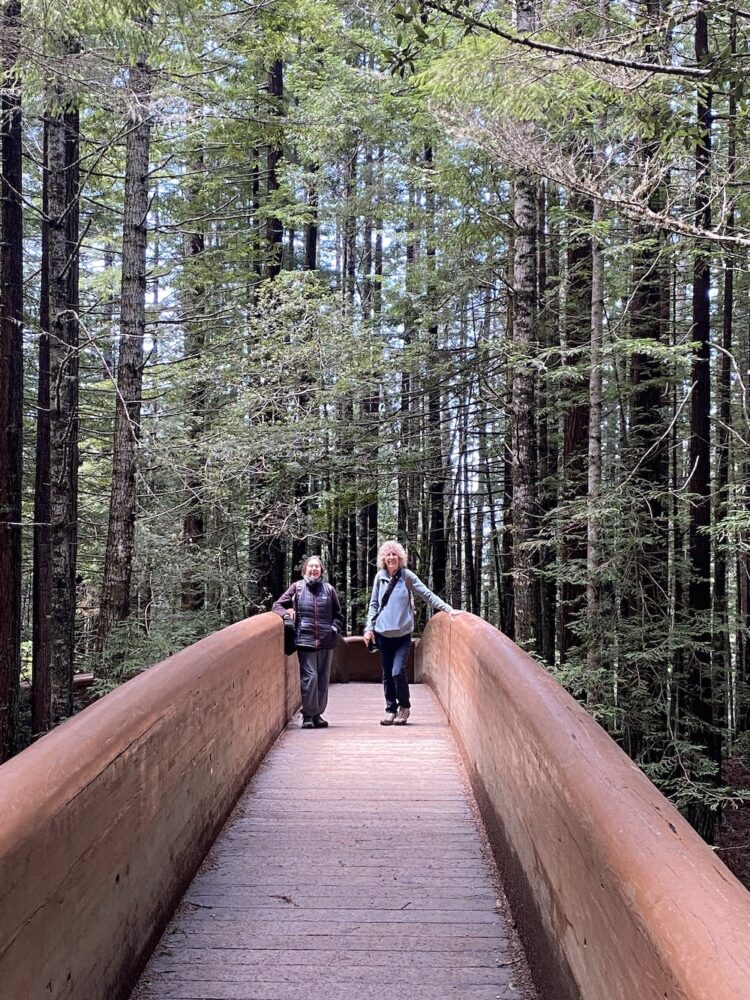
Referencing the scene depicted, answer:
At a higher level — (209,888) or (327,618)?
(327,618)

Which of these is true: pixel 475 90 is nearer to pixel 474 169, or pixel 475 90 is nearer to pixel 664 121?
pixel 664 121

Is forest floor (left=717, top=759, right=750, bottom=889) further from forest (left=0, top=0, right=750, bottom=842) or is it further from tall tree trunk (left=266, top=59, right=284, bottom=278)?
tall tree trunk (left=266, top=59, right=284, bottom=278)

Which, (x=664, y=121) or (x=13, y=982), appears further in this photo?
(x=664, y=121)

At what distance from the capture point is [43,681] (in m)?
9.59

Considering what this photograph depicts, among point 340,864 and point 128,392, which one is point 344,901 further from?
point 128,392

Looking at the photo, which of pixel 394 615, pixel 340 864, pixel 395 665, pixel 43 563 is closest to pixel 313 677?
pixel 395 665

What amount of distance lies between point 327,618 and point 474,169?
21.6ft

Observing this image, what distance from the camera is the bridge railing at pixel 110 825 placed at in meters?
1.93

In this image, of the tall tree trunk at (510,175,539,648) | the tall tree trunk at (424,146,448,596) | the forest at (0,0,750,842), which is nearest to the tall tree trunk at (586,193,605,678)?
the forest at (0,0,750,842)

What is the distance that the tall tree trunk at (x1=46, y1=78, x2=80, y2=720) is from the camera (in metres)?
9.83

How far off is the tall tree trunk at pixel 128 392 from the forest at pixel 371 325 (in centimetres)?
4

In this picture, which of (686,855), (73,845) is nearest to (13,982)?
(73,845)

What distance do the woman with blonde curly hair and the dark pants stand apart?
453mm

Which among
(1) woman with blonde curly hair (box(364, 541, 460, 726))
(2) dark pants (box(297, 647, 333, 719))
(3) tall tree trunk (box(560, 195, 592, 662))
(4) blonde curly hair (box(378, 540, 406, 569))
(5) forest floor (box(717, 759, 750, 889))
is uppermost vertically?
(3) tall tree trunk (box(560, 195, 592, 662))
